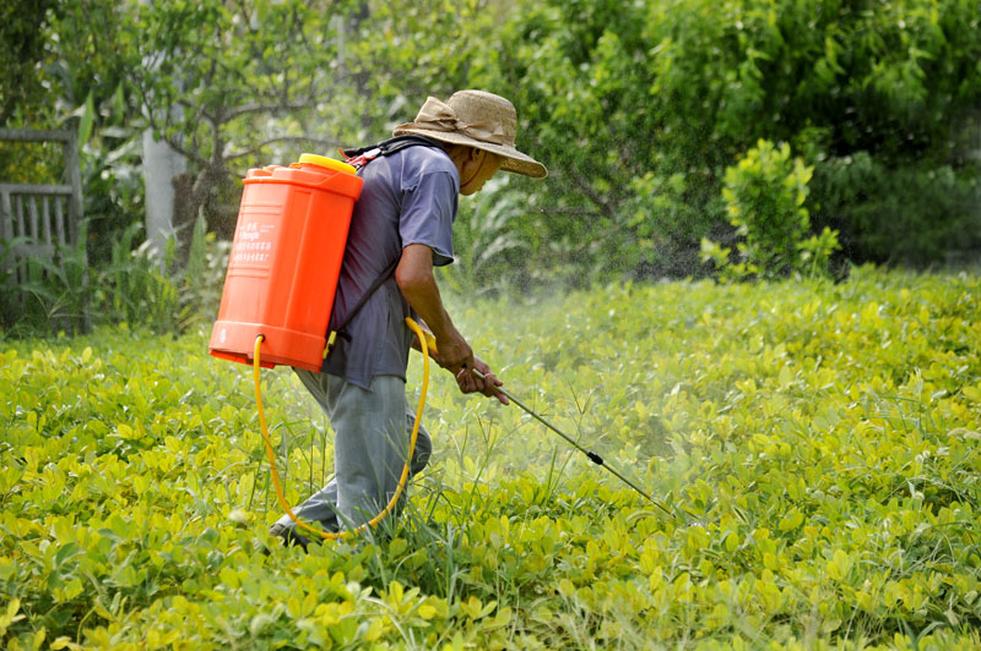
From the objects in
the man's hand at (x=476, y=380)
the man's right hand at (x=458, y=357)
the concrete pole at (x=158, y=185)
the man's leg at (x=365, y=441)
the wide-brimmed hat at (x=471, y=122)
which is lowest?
the concrete pole at (x=158, y=185)

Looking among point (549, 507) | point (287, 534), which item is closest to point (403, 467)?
point (287, 534)

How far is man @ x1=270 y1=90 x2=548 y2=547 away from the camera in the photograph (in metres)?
2.95

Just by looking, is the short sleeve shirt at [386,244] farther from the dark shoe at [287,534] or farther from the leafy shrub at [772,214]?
the leafy shrub at [772,214]

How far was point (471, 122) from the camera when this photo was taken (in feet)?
10.6

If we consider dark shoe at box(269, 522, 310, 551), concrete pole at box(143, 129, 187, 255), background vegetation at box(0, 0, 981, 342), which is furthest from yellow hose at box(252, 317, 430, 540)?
concrete pole at box(143, 129, 187, 255)

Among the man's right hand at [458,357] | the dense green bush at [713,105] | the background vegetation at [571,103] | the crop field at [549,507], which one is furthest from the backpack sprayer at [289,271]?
the dense green bush at [713,105]

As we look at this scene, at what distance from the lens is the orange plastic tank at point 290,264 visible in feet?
9.48

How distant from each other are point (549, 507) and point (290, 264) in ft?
4.10

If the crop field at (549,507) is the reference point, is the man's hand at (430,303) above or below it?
above

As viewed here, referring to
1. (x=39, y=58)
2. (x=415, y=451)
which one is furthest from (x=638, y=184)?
(x=415, y=451)

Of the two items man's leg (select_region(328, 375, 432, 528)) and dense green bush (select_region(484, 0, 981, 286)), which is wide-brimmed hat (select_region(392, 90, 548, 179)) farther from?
dense green bush (select_region(484, 0, 981, 286))

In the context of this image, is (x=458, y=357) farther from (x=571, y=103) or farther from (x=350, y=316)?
(x=571, y=103)

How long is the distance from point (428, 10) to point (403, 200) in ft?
25.3

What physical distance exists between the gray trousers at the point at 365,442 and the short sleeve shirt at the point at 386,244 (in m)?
0.04
